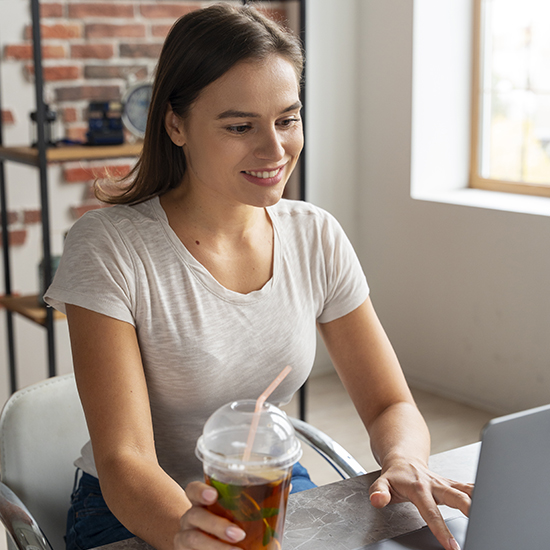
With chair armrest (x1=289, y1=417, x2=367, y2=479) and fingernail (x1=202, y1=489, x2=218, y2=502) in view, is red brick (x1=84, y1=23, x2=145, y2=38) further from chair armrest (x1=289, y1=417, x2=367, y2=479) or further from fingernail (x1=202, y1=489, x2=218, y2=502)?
fingernail (x1=202, y1=489, x2=218, y2=502)

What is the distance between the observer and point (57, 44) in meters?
2.98

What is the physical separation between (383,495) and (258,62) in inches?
27.3

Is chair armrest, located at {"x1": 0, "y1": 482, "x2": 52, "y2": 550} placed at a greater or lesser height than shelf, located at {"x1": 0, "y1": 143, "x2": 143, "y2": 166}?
lesser

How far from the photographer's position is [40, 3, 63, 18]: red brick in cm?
293

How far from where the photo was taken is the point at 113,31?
308cm

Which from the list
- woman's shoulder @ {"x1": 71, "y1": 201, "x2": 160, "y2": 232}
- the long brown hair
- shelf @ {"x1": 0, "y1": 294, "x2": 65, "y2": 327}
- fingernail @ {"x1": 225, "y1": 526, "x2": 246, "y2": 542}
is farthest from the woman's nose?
shelf @ {"x1": 0, "y1": 294, "x2": 65, "y2": 327}

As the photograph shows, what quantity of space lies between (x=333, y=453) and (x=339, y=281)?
0.31 m

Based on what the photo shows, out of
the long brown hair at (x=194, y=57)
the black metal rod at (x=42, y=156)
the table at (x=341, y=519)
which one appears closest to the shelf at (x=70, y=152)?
the black metal rod at (x=42, y=156)

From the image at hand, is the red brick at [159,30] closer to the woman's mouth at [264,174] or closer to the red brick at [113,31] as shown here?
the red brick at [113,31]

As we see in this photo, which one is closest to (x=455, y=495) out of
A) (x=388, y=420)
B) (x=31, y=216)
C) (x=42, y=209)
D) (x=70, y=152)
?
(x=388, y=420)

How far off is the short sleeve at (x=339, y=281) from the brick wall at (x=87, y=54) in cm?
172

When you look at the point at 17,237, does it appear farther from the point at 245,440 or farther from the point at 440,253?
the point at 245,440

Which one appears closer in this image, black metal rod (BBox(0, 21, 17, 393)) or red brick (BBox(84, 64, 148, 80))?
black metal rod (BBox(0, 21, 17, 393))

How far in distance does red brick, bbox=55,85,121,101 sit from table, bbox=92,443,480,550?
2.38 m
